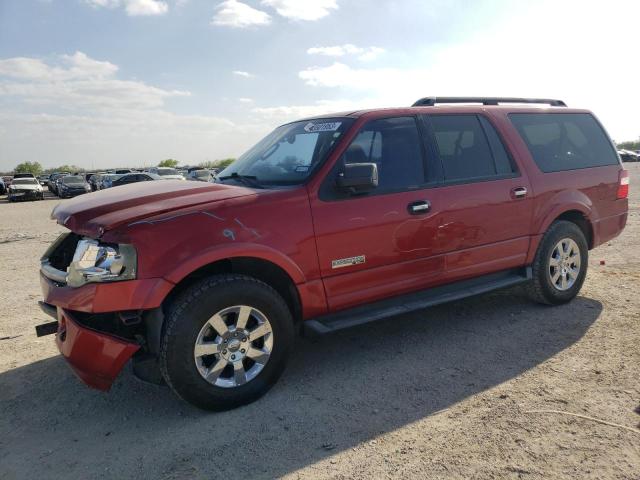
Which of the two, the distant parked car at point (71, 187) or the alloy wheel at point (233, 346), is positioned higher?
the distant parked car at point (71, 187)

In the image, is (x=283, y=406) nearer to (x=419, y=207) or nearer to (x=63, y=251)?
(x=419, y=207)

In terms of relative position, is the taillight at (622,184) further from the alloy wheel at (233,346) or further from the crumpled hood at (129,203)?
the alloy wheel at (233,346)

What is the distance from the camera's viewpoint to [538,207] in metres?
4.71

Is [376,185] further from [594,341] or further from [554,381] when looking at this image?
[594,341]

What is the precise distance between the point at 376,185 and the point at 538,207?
1995mm

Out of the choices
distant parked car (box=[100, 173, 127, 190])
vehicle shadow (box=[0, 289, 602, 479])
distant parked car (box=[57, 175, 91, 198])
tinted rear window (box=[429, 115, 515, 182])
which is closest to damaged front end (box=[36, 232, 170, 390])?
vehicle shadow (box=[0, 289, 602, 479])

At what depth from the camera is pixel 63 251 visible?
3607 millimetres

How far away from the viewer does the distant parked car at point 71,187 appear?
101 feet

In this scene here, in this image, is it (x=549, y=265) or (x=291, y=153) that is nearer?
(x=291, y=153)

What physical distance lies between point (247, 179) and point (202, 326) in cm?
140

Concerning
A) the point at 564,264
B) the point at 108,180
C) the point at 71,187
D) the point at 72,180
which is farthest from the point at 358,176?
the point at 72,180

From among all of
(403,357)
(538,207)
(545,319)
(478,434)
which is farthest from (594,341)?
(478,434)

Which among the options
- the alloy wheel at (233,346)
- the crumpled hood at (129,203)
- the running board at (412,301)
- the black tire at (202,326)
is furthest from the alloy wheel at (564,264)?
the crumpled hood at (129,203)

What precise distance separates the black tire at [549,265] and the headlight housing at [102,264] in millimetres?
3709
